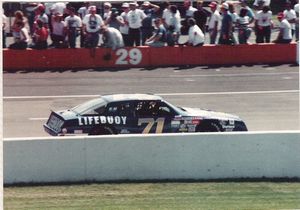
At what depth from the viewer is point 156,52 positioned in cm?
2586

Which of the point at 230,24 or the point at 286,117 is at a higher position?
the point at 230,24

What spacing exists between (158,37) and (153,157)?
43.8 ft

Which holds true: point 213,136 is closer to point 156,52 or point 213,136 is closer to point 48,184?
point 48,184

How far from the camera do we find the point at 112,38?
83.4ft

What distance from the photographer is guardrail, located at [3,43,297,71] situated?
82.7 feet

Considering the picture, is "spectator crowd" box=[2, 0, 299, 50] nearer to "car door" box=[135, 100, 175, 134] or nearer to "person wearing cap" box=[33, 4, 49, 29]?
"person wearing cap" box=[33, 4, 49, 29]

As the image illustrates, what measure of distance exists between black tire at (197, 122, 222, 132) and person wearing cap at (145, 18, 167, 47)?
400 inches

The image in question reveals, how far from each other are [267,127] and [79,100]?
5.35m

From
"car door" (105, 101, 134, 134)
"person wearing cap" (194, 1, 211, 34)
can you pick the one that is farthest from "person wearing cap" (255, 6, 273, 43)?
"car door" (105, 101, 134, 134)

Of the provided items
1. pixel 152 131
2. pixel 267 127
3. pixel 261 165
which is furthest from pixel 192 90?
pixel 261 165

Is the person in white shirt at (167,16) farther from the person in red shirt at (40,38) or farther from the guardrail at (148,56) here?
the person in red shirt at (40,38)

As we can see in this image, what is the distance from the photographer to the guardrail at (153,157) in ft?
41.9

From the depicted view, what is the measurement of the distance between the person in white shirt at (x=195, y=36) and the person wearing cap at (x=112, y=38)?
2177 mm

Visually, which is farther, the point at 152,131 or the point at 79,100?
the point at 79,100
